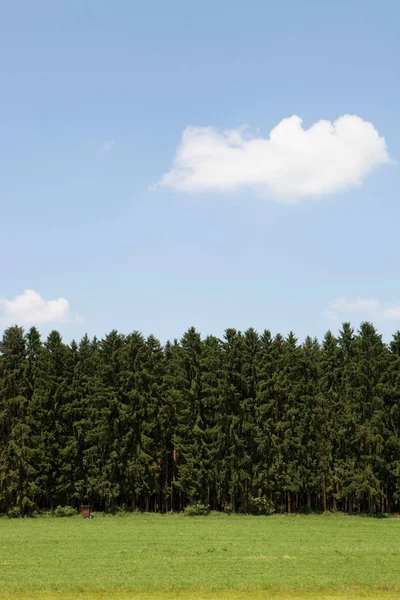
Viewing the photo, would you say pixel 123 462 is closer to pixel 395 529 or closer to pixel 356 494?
pixel 356 494

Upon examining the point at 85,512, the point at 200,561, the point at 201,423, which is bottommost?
the point at 85,512

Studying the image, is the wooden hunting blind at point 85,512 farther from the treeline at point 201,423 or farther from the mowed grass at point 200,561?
the mowed grass at point 200,561

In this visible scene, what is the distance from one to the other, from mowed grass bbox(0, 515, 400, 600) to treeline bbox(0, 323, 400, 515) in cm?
1499

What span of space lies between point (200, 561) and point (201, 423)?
42.0 meters

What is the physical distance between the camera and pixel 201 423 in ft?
239

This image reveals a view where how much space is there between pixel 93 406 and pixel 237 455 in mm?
17698

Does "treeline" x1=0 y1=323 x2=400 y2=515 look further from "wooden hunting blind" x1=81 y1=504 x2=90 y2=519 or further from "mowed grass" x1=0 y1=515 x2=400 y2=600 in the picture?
"mowed grass" x1=0 y1=515 x2=400 y2=600

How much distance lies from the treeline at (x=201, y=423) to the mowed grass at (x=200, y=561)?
15.0 m

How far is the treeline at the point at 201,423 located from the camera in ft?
228

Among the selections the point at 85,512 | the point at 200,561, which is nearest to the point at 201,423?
the point at 85,512

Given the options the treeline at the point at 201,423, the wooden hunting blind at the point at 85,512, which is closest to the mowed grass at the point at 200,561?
the wooden hunting blind at the point at 85,512

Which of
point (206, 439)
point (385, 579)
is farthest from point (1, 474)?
point (385, 579)

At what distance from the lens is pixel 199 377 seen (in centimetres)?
7475

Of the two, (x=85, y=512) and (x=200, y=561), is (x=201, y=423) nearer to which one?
(x=85, y=512)
